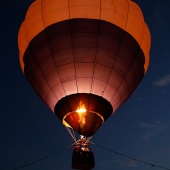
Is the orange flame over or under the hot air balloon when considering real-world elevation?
under

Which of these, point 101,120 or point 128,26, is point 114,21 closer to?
point 128,26

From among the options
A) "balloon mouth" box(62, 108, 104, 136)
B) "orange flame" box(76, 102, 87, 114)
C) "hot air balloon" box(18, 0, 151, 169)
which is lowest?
"balloon mouth" box(62, 108, 104, 136)

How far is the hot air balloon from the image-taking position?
332 inches

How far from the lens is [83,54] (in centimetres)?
847

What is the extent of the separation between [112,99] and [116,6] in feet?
8.04

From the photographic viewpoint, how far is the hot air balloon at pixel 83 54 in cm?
843

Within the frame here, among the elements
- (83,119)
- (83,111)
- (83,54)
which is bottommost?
(83,119)

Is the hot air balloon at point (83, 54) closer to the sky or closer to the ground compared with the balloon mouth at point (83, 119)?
closer to the sky

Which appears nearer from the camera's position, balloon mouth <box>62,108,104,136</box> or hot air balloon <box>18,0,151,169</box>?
balloon mouth <box>62,108,104,136</box>

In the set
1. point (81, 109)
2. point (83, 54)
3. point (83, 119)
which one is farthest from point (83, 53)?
point (83, 119)

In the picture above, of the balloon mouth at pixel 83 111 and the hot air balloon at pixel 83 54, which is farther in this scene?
the hot air balloon at pixel 83 54

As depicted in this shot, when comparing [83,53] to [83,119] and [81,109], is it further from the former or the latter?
[83,119]

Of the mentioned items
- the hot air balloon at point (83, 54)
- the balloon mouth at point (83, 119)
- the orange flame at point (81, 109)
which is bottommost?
the balloon mouth at point (83, 119)

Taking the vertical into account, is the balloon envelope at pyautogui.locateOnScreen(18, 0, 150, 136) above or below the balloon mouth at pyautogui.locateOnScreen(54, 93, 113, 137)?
above
